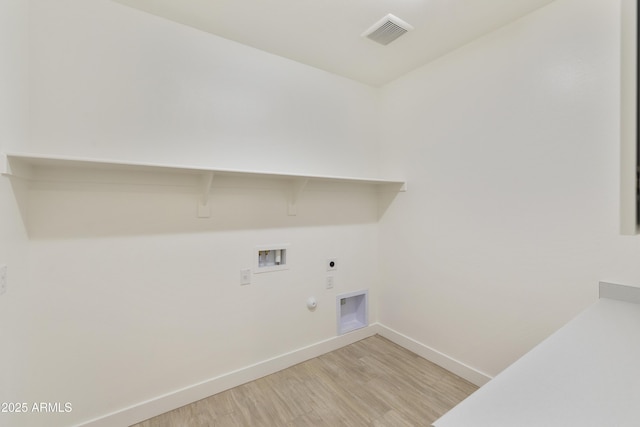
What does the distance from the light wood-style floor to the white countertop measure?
123cm

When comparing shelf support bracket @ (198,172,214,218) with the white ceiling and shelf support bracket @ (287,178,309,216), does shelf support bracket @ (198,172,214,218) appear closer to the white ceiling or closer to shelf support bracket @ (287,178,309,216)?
shelf support bracket @ (287,178,309,216)

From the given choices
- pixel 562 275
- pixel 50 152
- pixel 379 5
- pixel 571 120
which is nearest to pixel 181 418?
pixel 50 152

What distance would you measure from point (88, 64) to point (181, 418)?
2.25 m

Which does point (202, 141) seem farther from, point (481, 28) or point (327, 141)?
point (481, 28)

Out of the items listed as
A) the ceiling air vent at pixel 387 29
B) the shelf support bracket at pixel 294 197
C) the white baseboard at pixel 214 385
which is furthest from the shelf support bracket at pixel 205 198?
the ceiling air vent at pixel 387 29

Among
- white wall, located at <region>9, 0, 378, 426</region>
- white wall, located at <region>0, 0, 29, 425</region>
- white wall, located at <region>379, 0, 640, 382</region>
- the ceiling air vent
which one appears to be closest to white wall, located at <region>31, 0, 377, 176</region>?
white wall, located at <region>9, 0, 378, 426</region>

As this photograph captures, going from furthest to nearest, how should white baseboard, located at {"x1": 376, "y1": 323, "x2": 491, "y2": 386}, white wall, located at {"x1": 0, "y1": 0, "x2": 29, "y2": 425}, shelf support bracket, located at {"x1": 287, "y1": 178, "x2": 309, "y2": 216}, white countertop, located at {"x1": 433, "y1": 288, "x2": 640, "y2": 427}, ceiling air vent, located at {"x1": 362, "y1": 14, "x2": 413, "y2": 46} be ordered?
1. shelf support bracket, located at {"x1": 287, "y1": 178, "x2": 309, "y2": 216}
2. white baseboard, located at {"x1": 376, "y1": 323, "x2": 491, "y2": 386}
3. ceiling air vent, located at {"x1": 362, "y1": 14, "x2": 413, "y2": 46}
4. white wall, located at {"x1": 0, "y1": 0, "x2": 29, "y2": 425}
5. white countertop, located at {"x1": 433, "y1": 288, "x2": 640, "y2": 427}

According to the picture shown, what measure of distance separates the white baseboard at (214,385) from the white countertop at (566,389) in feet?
6.38

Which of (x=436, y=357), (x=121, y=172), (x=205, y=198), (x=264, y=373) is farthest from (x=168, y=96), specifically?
(x=436, y=357)

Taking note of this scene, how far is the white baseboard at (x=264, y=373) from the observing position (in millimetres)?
1773

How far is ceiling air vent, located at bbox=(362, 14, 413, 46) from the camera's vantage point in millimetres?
1896

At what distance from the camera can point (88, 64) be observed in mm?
1673

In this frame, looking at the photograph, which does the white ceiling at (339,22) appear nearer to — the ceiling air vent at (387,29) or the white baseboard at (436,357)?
the ceiling air vent at (387,29)

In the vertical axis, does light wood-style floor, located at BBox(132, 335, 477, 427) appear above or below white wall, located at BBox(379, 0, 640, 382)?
below
